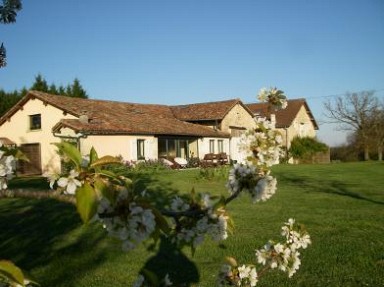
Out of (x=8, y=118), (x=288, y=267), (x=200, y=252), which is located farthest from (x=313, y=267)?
(x=8, y=118)

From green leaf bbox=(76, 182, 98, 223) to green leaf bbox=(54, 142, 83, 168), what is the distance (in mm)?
135

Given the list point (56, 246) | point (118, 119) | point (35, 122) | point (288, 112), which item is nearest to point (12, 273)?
point (56, 246)

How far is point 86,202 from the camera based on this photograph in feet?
4.58

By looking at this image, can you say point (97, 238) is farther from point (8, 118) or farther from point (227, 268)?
point (8, 118)

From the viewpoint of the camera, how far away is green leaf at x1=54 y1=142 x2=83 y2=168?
4.96 feet

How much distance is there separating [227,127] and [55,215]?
26.7 meters

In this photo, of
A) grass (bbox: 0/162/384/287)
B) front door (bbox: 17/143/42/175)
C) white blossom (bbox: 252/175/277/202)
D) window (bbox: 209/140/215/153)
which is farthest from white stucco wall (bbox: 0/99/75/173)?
white blossom (bbox: 252/175/277/202)

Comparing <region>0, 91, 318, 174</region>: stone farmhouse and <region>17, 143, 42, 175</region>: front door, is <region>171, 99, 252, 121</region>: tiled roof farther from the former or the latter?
<region>17, 143, 42, 175</region>: front door

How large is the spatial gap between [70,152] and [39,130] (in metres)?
28.3

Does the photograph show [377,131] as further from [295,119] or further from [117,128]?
[117,128]

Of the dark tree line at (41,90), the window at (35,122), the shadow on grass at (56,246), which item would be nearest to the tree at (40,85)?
the dark tree line at (41,90)

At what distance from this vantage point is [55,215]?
10445 millimetres

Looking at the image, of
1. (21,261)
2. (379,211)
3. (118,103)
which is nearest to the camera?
(21,261)

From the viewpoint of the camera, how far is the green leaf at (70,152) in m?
1.51
